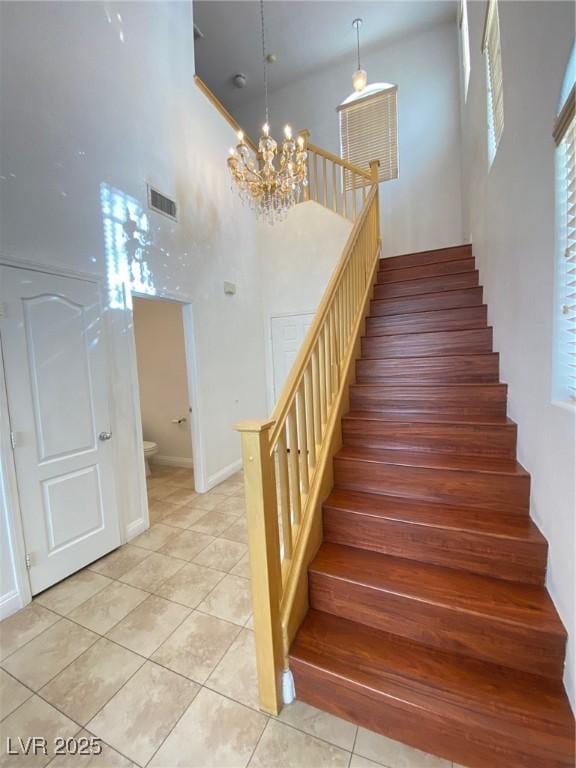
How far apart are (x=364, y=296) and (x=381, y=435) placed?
1.52 metres

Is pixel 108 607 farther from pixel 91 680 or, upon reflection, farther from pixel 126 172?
pixel 126 172

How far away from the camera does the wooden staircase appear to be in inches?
44.1

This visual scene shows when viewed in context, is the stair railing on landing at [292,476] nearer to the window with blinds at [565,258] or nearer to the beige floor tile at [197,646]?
the beige floor tile at [197,646]

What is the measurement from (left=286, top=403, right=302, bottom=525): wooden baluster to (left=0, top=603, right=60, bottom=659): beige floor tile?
1.59m

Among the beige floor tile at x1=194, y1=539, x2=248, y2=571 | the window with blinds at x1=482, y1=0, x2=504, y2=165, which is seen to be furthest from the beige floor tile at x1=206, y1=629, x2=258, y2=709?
the window with blinds at x1=482, y1=0, x2=504, y2=165

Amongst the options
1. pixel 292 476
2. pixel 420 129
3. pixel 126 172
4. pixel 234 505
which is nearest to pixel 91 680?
pixel 292 476

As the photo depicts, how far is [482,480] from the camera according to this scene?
1.69m

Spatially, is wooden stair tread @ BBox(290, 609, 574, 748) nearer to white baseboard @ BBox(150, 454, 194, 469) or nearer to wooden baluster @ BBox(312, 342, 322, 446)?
wooden baluster @ BBox(312, 342, 322, 446)

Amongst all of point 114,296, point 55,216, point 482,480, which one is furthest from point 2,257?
point 482,480

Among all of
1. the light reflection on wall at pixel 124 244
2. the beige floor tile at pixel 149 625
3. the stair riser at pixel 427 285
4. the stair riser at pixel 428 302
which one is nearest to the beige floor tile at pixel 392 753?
the beige floor tile at pixel 149 625

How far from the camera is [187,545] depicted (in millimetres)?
2539

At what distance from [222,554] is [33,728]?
1.24 metres

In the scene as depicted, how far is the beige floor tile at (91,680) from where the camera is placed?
138 cm

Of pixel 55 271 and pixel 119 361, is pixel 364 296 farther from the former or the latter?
pixel 55 271
